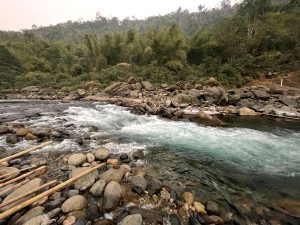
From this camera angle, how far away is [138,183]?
3484 mm

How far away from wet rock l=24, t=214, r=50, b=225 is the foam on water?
329 cm

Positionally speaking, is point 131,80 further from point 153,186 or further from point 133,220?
Answer: point 133,220

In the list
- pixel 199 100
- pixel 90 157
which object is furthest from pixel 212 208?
pixel 199 100

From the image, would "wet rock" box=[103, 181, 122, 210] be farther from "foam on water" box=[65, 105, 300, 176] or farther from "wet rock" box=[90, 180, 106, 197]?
"foam on water" box=[65, 105, 300, 176]

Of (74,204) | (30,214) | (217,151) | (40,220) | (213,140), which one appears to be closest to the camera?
(40,220)

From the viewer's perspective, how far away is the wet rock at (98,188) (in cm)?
325

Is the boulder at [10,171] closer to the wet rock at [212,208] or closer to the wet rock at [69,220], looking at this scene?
the wet rock at [69,220]

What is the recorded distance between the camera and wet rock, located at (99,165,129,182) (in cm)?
364

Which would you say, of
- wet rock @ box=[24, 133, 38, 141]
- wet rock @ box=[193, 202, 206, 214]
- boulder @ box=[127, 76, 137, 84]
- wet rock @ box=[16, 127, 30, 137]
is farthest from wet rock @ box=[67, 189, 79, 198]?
boulder @ box=[127, 76, 137, 84]

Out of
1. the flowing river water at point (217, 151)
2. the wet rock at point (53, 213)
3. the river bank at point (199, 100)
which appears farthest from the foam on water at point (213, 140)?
the wet rock at point (53, 213)

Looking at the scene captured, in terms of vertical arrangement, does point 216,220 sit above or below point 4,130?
below

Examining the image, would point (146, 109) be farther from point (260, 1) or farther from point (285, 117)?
point (260, 1)

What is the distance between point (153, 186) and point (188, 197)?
623 mm

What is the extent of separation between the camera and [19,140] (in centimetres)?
552
